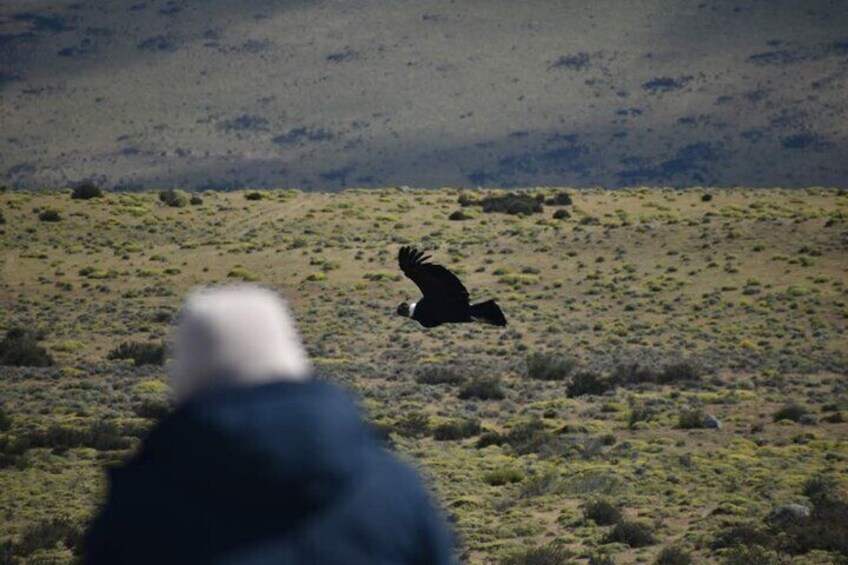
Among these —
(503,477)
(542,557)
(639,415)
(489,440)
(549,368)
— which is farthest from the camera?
(549,368)

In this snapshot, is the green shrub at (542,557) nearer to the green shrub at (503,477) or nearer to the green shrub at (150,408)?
the green shrub at (503,477)

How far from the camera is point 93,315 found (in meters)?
35.7

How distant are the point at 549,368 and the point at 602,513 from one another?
12524 millimetres

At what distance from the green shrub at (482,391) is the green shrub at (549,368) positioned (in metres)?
1.93

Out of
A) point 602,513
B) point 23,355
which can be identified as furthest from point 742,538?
point 23,355

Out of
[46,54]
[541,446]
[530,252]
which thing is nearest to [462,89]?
[46,54]

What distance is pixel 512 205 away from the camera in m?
49.8

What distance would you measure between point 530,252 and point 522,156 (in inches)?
3594

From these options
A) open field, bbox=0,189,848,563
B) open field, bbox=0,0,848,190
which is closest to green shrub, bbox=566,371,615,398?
open field, bbox=0,189,848,563

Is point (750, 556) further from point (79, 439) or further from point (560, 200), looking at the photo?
point (560, 200)

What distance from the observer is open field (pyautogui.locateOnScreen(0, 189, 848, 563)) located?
16719mm

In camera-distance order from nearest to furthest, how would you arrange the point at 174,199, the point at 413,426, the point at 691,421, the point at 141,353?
1. the point at 691,421
2. the point at 413,426
3. the point at 141,353
4. the point at 174,199

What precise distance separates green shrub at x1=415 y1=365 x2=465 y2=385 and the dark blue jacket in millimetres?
24371

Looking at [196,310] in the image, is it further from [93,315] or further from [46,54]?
[46,54]
